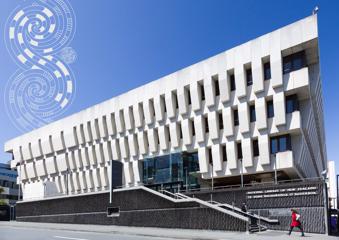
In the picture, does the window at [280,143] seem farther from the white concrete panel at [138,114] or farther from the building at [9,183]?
the building at [9,183]

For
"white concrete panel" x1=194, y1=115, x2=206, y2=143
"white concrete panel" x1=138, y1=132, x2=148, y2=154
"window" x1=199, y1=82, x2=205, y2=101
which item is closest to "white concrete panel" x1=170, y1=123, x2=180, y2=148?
"white concrete panel" x1=194, y1=115, x2=206, y2=143

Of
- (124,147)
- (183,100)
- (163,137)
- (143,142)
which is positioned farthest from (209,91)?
(124,147)

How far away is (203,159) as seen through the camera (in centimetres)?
3791

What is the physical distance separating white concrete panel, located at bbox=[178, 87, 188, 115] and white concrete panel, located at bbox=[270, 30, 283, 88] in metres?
10.7

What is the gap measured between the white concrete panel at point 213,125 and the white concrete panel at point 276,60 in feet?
23.9

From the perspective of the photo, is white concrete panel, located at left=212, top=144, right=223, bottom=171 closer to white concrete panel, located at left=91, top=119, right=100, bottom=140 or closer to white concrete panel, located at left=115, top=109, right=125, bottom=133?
white concrete panel, located at left=115, top=109, right=125, bottom=133

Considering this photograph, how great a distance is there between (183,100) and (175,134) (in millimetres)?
4136

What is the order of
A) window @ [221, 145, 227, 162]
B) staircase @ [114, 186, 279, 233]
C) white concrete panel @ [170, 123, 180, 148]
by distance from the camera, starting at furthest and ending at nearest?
white concrete panel @ [170, 123, 180, 148]
window @ [221, 145, 227, 162]
staircase @ [114, 186, 279, 233]

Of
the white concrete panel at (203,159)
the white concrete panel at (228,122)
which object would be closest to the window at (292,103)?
the white concrete panel at (228,122)

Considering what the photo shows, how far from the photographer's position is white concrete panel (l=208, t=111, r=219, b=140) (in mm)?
36875

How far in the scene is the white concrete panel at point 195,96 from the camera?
3841 cm

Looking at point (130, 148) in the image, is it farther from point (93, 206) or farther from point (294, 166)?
point (294, 166)

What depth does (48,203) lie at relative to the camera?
43.7 meters

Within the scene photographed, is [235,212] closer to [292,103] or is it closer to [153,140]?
[292,103]
